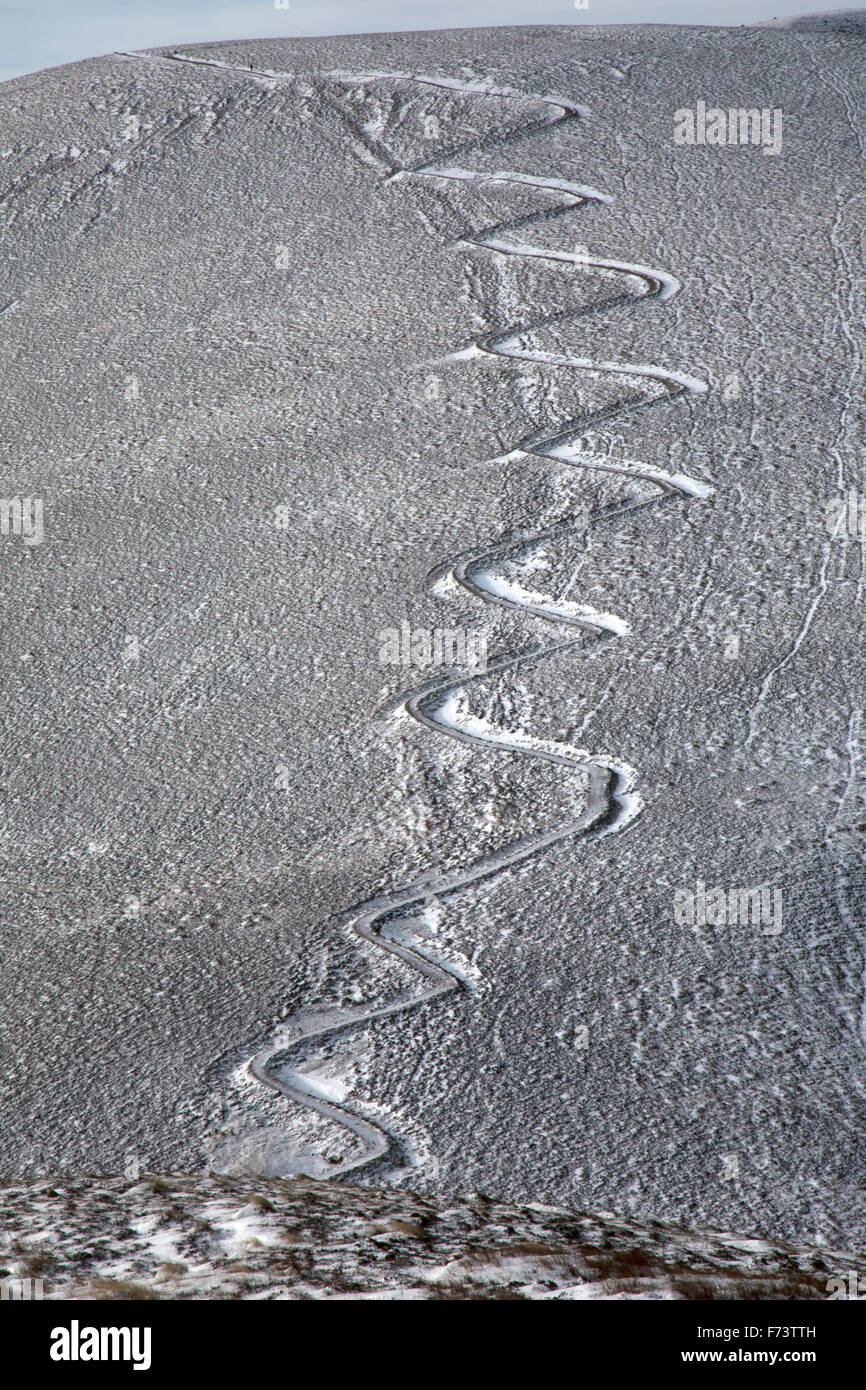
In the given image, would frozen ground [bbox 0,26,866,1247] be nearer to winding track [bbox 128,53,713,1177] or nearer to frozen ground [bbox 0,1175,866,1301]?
winding track [bbox 128,53,713,1177]

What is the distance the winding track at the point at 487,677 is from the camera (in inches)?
51.5

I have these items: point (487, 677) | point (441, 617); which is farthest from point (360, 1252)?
point (441, 617)

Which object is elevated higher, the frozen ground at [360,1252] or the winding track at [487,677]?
the winding track at [487,677]

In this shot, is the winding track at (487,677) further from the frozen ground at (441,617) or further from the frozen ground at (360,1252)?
the frozen ground at (360,1252)

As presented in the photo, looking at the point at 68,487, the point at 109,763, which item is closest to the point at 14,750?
the point at 109,763

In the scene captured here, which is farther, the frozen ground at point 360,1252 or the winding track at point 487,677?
the winding track at point 487,677

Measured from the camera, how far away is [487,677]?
192cm

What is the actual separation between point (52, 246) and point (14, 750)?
2.02 meters

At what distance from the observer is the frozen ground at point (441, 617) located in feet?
4.11

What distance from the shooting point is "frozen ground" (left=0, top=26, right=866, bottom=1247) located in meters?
1.25

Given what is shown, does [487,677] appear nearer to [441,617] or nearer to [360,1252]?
[441,617]

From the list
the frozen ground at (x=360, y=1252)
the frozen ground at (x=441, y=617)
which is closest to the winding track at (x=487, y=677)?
the frozen ground at (x=441, y=617)

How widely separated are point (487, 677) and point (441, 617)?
180 millimetres

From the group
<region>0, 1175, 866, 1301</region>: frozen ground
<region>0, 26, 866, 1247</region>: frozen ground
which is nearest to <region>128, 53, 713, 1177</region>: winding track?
<region>0, 26, 866, 1247</region>: frozen ground
